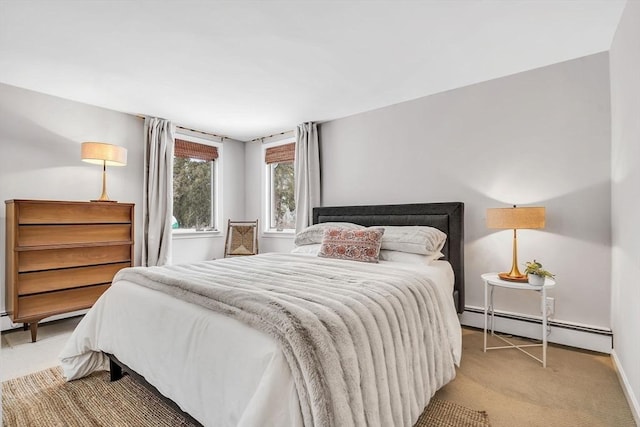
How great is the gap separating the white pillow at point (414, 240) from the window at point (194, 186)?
304 centimetres

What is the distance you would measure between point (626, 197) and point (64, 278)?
4.48 meters

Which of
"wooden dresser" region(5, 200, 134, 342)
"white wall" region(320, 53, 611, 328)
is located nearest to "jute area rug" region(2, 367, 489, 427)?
"wooden dresser" region(5, 200, 134, 342)

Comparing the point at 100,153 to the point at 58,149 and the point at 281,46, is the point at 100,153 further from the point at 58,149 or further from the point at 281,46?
the point at 281,46

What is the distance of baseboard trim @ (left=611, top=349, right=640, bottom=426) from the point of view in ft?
5.67

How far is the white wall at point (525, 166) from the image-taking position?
2586 mm

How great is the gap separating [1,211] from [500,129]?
4702 millimetres

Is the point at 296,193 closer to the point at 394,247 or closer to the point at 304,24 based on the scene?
the point at 394,247

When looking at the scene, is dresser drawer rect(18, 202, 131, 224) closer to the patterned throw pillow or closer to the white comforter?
the white comforter

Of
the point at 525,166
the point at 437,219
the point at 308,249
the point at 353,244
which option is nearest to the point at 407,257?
the point at 353,244

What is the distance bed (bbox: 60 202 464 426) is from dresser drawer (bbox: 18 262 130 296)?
3.83 feet

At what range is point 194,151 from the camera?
15.4ft

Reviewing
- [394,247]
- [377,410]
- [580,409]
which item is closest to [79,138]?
[394,247]

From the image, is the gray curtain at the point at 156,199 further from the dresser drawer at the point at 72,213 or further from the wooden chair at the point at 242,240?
the wooden chair at the point at 242,240

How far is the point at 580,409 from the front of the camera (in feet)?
6.05
